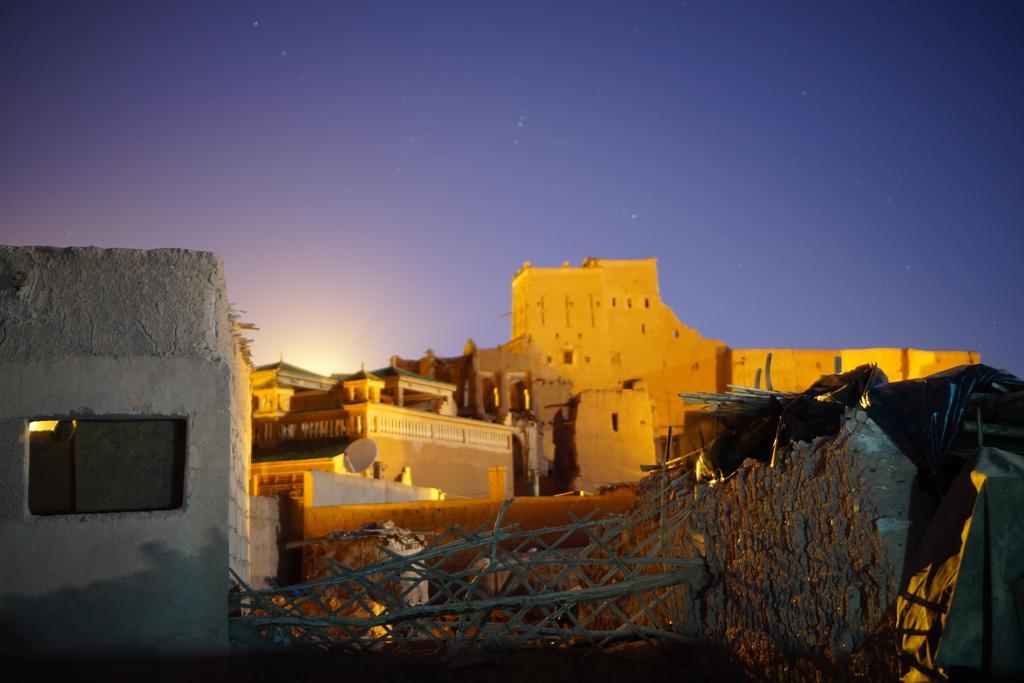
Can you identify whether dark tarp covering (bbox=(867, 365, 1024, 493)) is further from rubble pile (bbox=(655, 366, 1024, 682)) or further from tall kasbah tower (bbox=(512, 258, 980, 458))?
tall kasbah tower (bbox=(512, 258, 980, 458))

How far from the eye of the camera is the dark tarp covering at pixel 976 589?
454cm

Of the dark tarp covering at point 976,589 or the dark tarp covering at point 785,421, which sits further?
the dark tarp covering at point 785,421

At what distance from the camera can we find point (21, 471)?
5.48 meters

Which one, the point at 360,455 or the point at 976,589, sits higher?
the point at 360,455

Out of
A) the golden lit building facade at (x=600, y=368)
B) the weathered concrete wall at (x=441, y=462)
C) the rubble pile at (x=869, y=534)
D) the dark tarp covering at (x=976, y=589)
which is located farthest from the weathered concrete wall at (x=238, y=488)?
the golden lit building facade at (x=600, y=368)

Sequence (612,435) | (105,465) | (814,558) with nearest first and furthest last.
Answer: (105,465)
(814,558)
(612,435)

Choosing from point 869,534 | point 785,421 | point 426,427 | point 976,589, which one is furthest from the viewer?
point 426,427

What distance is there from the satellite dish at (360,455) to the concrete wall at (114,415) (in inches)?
696

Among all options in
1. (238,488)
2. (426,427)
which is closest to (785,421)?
(238,488)

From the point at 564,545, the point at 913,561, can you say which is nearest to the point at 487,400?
the point at 564,545

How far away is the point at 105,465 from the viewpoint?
577cm

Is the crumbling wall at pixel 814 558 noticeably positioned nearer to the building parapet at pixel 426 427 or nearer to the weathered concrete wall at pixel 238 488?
the weathered concrete wall at pixel 238 488

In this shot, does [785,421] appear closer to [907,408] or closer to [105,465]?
[907,408]

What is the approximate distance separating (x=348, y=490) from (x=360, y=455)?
14.8 ft
